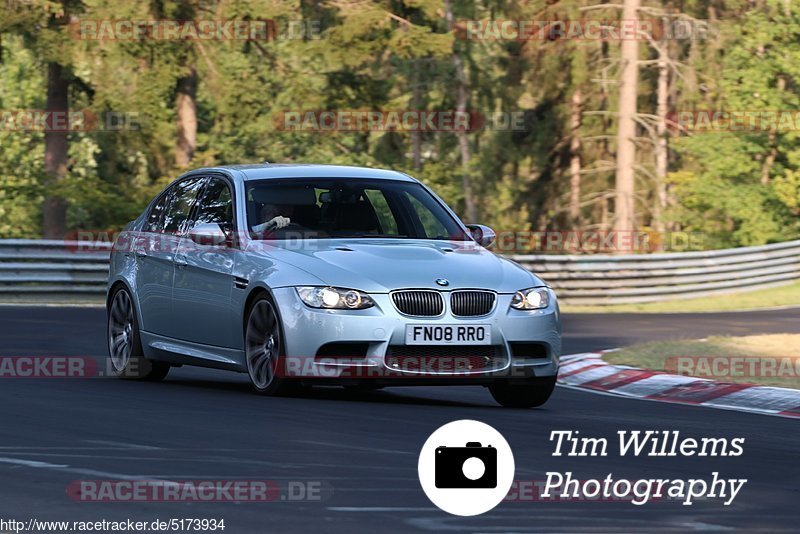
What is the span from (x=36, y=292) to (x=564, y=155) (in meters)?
29.3

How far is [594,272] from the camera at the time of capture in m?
31.7

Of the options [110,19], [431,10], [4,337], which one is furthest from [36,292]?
[431,10]

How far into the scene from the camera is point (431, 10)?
132ft

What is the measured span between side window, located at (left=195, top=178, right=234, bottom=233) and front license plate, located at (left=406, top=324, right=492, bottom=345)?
2.02 metres

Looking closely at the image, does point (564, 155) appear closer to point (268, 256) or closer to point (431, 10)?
point (431, 10)

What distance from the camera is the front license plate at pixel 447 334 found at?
11078mm

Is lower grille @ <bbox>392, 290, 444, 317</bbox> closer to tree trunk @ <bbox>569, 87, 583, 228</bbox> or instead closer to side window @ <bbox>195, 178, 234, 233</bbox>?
side window @ <bbox>195, 178, 234, 233</bbox>

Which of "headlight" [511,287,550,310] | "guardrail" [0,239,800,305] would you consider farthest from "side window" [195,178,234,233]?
"guardrail" [0,239,800,305]

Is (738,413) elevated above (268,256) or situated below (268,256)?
below

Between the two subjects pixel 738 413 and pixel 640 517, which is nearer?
pixel 640 517

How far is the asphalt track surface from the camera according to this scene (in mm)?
7023

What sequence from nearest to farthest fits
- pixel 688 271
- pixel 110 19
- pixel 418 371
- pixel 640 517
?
pixel 640 517, pixel 418 371, pixel 688 271, pixel 110 19

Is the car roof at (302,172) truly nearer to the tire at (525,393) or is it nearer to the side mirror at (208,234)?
the side mirror at (208,234)

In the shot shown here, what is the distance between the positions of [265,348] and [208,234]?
1.05 meters
